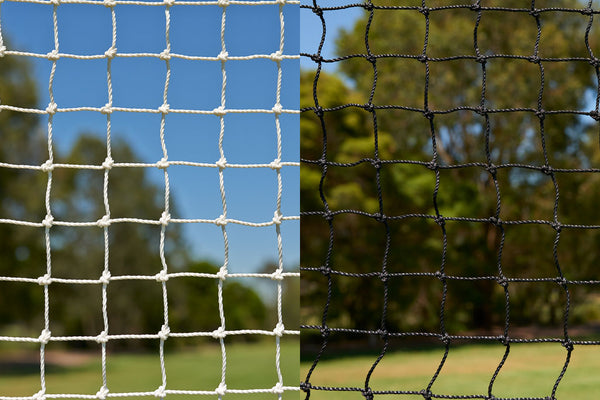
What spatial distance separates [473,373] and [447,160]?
1.91m

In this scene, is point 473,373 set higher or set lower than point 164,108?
lower

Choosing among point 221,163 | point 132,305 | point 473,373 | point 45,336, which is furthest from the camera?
point 132,305

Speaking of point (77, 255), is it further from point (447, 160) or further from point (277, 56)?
point (277, 56)

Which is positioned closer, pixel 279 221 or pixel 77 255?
pixel 279 221

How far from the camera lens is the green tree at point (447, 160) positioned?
536 cm

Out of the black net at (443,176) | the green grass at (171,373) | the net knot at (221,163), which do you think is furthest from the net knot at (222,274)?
the green grass at (171,373)

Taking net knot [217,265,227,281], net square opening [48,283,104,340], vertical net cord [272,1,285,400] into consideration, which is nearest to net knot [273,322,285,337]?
vertical net cord [272,1,285,400]

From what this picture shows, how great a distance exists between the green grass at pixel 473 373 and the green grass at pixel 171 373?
2.81 m

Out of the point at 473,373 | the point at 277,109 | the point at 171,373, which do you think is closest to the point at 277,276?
the point at 277,109

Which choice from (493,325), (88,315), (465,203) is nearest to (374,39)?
(465,203)

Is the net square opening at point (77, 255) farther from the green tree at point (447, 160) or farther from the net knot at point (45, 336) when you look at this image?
the net knot at point (45, 336)

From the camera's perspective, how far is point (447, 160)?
5871mm

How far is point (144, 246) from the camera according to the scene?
856 centimetres

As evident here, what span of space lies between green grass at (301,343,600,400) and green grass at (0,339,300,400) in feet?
9.22
